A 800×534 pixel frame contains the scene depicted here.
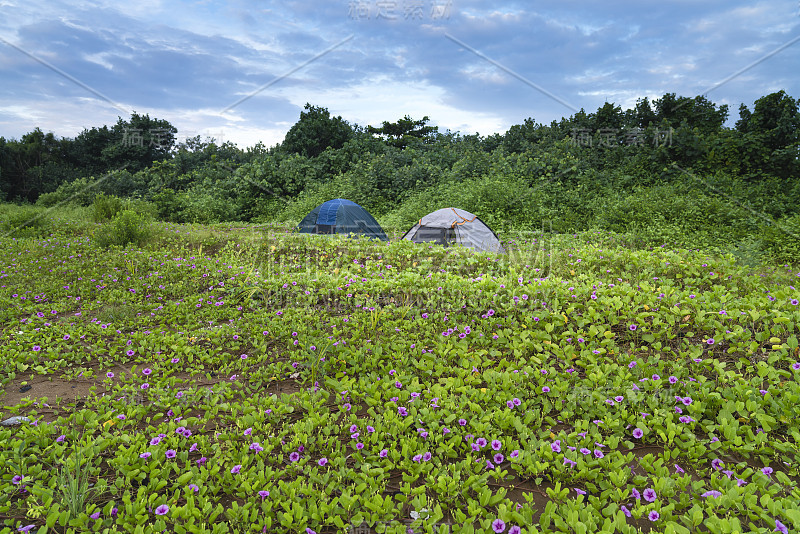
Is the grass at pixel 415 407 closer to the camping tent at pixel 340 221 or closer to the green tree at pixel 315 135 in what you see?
the camping tent at pixel 340 221

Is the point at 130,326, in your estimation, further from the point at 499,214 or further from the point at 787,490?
the point at 499,214

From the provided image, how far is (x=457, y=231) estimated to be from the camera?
32.1 ft

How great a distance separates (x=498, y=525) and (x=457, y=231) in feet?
26.5

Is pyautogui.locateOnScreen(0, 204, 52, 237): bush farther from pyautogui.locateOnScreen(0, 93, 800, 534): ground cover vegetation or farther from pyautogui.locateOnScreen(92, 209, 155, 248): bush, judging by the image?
pyautogui.locateOnScreen(92, 209, 155, 248): bush

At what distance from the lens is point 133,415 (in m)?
2.94

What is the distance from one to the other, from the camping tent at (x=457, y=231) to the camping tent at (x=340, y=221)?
2.66m

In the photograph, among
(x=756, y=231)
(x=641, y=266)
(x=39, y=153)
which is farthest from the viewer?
(x=39, y=153)

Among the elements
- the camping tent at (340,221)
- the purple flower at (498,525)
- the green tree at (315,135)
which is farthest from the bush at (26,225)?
the green tree at (315,135)

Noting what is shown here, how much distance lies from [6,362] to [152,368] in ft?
4.10

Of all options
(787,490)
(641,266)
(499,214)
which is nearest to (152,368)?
(787,490)

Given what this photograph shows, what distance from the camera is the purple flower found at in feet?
6.49

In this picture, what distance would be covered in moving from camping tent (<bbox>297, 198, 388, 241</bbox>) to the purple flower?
10.8m

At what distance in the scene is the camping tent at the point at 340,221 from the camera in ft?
41.6

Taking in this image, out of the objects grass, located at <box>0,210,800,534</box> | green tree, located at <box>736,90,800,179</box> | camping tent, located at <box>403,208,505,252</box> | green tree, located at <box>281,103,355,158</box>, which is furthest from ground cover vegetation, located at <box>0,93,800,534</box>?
green tree, located at <box>281,103,355,158</box>
